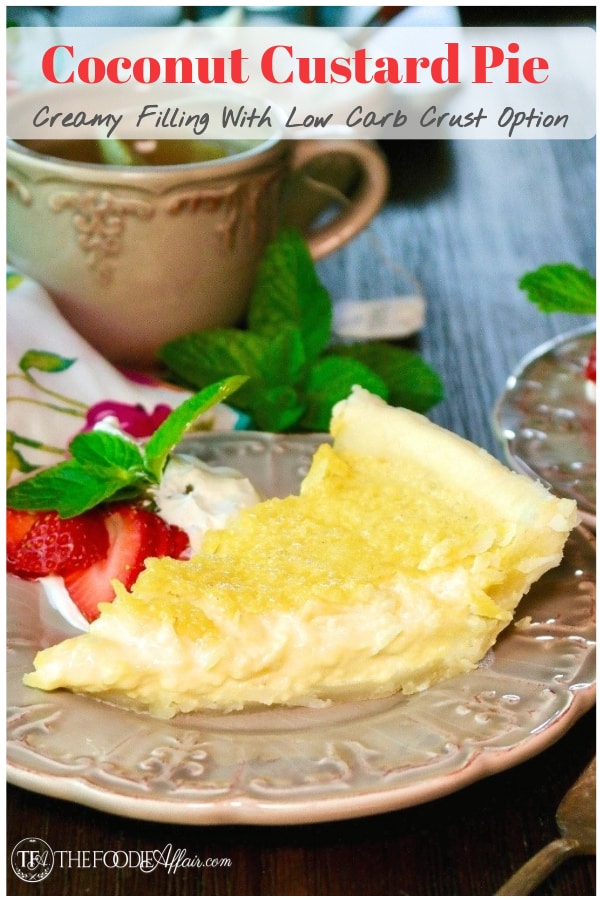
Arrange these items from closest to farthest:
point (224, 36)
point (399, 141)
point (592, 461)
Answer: point (592, 461) → point (224, 36) → point (399, 141)

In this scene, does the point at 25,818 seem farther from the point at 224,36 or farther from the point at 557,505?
the point at 224,36

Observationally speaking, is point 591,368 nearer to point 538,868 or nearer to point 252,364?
point 252,364

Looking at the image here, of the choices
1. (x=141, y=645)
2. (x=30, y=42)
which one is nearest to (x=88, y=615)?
(x=141, y=645)

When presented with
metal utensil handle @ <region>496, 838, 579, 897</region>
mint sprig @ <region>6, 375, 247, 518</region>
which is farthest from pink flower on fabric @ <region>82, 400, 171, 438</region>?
metal utensil handle @ <region>496, 838, 579, 897</region>

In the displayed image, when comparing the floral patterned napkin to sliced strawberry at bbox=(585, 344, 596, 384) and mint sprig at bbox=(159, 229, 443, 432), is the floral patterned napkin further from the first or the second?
sliced strawberry at bbox=(585, 344, 596, 384)

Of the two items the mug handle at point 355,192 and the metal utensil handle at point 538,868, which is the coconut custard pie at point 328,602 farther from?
the mug handle at point 355,192
